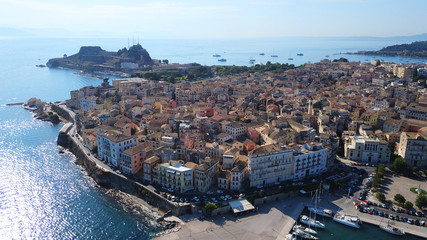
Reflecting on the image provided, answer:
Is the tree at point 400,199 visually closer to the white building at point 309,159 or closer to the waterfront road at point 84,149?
the white building at point 309,159

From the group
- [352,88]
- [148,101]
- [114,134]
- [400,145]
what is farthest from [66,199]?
[352,88]

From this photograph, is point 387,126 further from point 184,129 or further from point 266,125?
point 184,129

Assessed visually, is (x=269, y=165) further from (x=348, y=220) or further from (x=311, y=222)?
(x=348, y=220)

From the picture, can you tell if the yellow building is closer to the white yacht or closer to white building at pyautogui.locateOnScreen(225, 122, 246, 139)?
the white yacht

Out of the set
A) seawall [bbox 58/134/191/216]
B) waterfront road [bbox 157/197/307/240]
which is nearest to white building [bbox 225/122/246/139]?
waterfront road [bbox 157/197/307/240]

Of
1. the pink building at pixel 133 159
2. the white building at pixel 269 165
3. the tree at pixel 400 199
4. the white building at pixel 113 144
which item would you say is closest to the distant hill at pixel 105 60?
the white building at pixel 113 144
